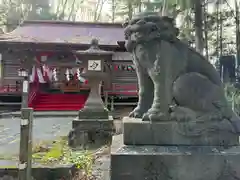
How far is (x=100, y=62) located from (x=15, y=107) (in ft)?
28.5

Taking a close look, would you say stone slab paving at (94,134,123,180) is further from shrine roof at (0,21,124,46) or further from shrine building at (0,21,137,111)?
shrine roof at (0,21,124,46)

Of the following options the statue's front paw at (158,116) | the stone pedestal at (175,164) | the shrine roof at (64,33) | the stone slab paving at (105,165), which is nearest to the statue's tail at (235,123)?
the stone pedestal at (175,164)

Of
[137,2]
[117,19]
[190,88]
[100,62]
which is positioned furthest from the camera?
[117,19]

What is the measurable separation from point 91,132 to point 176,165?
3771 millimetres

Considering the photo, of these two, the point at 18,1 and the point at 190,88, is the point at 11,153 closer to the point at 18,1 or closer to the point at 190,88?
the point at 190,88

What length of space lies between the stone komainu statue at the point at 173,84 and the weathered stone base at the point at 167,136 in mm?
64

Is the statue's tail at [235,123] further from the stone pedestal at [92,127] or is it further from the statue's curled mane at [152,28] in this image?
the stone pedestal at [92,127]

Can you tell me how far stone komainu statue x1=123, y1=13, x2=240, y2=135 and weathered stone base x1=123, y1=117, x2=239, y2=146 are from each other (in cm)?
6

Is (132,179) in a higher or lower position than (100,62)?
lower

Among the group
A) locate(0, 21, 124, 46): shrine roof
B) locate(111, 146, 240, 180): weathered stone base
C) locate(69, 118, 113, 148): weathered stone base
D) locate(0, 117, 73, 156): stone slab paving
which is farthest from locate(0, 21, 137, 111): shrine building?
locate(111, 146, 240, 180): weathered stone base

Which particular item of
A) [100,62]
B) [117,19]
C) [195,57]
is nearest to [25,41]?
[100,62]

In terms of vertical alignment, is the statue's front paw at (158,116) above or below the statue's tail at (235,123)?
above

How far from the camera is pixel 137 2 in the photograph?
20.4 metres

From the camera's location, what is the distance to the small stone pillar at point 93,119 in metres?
6.04
